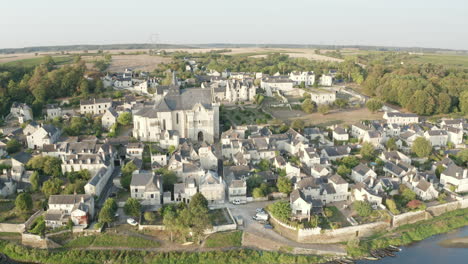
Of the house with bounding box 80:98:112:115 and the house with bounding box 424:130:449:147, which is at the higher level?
the house with bounding box 80:98:112:115

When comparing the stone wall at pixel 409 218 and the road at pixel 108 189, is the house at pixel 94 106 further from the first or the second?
the stone wall at pixel 409 218

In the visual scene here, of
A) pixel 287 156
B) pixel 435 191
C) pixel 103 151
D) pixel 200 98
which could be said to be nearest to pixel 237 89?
pixel 200 98

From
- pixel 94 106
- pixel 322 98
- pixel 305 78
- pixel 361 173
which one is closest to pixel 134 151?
pixel 94 106

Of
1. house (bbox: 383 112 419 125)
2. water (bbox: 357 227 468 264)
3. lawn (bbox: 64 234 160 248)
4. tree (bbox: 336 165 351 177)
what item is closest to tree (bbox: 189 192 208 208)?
lawn (bbox: 64 234 160 248)

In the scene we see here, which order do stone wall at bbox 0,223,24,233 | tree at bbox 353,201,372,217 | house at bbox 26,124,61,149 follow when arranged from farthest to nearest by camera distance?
house at bbox 26,124,61,149 < tree at bbox 353,201,372,217 < stone wall at bbox 0,223,24,233

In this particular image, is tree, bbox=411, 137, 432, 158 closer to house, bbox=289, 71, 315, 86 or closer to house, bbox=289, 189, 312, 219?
house, bbox=289, 189, 312, 219

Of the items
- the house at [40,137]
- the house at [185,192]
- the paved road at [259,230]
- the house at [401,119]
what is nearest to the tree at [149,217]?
the house at [185,192]
